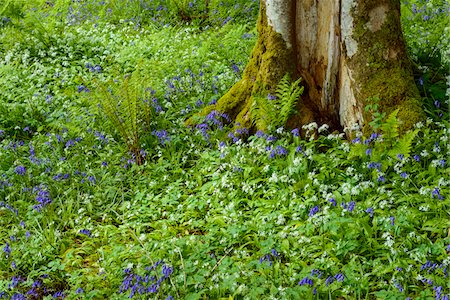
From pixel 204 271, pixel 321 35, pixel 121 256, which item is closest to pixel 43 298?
pixel 121 256

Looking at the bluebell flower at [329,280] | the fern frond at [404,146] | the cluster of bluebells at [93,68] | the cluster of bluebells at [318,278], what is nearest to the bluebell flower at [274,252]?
the cluster of bluebells at [318,278]

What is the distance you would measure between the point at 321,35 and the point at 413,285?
8.31ft

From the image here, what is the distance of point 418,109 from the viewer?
485 centimetres

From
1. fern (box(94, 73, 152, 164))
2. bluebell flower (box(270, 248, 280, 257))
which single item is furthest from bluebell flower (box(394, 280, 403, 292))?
fern (box(94, 73, 152, 164))

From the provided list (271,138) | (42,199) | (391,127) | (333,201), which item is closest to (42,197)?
(42,199)

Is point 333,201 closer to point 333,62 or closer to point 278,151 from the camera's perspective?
point 278,151

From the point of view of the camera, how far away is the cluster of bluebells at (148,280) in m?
3.79

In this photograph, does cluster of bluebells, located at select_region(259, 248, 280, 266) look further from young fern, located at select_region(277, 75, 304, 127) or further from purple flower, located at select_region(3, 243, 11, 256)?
purple flower, located at select_region(3, 243, 11, 256)

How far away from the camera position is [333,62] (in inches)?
202

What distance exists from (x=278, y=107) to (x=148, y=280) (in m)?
2.08

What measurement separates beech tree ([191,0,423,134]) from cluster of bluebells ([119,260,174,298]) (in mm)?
2003

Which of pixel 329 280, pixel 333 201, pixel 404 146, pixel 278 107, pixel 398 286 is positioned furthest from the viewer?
pixel 278 107

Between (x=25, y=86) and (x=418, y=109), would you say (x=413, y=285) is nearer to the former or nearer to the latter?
(x=418, y=109)

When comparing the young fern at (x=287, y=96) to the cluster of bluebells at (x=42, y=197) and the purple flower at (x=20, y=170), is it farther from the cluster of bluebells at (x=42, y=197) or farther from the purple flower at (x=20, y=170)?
the purple flower at (x=20, y=170)
